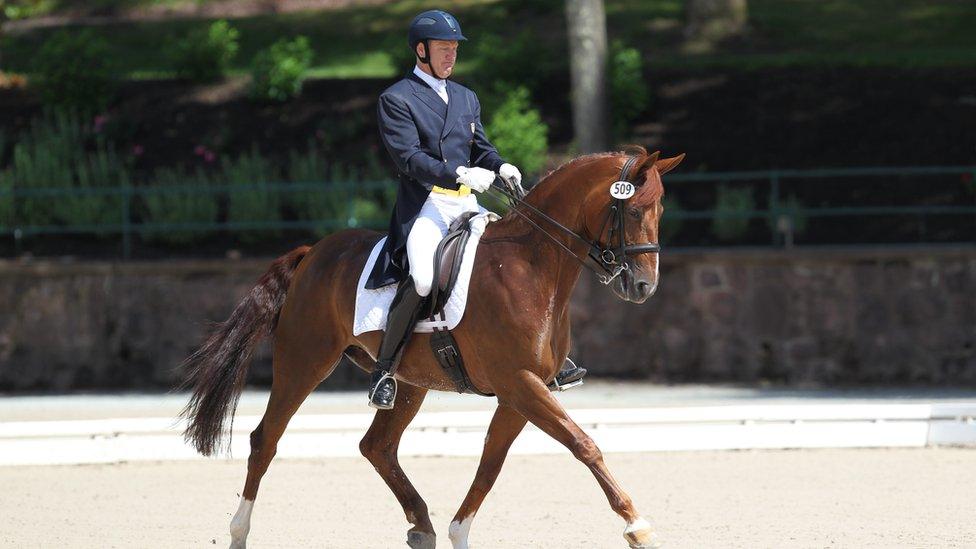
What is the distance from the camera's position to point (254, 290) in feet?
24.1

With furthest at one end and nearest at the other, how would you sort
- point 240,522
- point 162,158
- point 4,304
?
point 162,158 → point 4,304 → point 240,522

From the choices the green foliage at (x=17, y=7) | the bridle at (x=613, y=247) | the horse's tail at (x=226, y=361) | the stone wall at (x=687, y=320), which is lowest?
the stone wall at (x=687, y=320)

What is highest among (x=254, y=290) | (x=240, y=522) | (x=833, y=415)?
(x=254, y=290)

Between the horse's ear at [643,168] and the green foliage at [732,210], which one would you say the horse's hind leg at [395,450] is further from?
the green foliage at [732,210]

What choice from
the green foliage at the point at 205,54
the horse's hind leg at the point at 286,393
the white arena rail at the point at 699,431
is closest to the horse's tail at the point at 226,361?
the horse's hind leg at the point at 286,393

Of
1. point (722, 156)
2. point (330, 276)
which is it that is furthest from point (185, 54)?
point (330, 276)

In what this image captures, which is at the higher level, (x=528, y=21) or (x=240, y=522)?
(x=528, y=21)

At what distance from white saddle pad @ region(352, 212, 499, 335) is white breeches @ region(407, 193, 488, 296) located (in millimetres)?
137

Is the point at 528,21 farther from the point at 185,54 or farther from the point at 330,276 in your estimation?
the point at 330,276

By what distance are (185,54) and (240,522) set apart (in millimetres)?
13536

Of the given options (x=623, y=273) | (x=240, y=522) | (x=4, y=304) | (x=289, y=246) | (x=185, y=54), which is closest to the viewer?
(x=623, y=273)

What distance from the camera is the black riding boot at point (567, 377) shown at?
20.9 feet

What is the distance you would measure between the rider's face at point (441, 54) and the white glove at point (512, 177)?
0.58 metres

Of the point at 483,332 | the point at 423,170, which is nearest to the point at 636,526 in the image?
the point at 483,332
